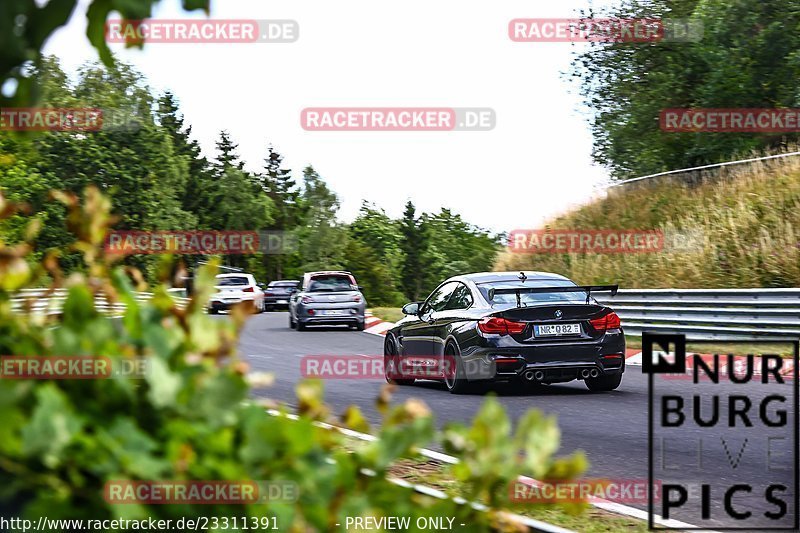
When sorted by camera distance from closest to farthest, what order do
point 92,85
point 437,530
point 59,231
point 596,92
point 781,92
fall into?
point 437,530 < point 781,92 < point 596,92 < point 59,231 < point 92,85

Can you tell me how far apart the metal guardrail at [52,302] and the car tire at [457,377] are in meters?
10.4

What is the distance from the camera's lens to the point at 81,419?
175 centimetres

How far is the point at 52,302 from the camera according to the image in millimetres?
2281

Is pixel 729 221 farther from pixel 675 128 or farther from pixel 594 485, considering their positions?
pixel 594 485

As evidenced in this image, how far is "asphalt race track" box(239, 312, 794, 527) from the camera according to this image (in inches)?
288

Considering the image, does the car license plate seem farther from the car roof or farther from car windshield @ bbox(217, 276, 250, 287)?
car windshield @ bbox(217, 276, 250, 287)

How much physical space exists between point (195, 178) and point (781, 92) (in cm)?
7731

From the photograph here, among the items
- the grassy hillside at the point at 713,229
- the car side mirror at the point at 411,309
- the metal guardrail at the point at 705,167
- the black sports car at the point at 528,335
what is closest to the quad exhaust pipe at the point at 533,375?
the black sports car at the point at 528,335

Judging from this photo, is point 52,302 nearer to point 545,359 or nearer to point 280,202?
point 545,359

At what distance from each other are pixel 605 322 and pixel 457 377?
1.85 metres

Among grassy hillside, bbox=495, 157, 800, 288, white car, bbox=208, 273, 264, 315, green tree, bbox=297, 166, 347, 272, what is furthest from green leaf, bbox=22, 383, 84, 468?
green tree, bbox=297, 166, 347, 272

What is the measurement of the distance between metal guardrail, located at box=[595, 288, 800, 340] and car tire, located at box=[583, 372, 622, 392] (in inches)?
160

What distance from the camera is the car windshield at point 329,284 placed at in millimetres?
29812

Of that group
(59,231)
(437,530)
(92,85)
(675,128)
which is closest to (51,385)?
(437,530)
